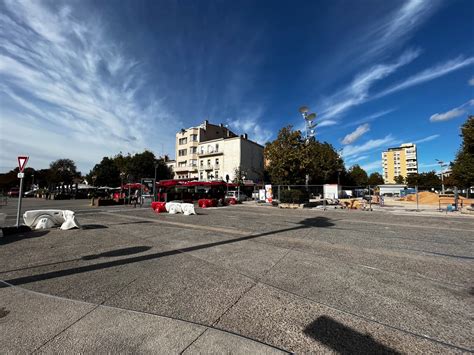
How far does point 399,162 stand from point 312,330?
170 meters

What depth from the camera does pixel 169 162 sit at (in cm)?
6216

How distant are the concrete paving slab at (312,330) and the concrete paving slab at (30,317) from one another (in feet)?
6.21

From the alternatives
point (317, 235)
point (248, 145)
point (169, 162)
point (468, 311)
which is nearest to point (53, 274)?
point (468, 311)

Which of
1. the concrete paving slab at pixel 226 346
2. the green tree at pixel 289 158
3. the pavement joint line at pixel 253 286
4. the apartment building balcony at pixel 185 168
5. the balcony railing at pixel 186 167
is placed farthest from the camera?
the balcony railing at pixel 186 167

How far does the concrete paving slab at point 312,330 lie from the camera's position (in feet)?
7.48

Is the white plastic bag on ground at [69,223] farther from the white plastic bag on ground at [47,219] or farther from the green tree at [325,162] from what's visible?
the green tree at [325,162]

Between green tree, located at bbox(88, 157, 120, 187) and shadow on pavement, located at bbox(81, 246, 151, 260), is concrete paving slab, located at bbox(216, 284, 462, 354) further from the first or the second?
green tree, located at bbox(88, 157, 120, 187)

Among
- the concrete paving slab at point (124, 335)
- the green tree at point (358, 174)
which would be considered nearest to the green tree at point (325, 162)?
the green tree at point (358, 174)

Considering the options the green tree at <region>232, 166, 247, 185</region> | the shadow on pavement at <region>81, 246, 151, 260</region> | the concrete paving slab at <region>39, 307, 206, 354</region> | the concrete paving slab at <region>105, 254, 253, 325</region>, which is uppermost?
the green tree at <region>232, 166, 247, 185</region>

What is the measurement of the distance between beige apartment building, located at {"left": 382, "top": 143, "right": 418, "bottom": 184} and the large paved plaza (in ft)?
517

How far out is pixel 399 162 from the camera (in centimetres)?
13850

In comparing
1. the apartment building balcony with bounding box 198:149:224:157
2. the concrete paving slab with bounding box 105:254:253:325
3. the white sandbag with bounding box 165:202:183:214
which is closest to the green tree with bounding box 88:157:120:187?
the apartment building balcony with bounding box 198:149:224:157

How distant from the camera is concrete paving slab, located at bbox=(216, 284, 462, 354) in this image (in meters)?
2.28

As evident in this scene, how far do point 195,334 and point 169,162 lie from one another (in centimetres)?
6277
